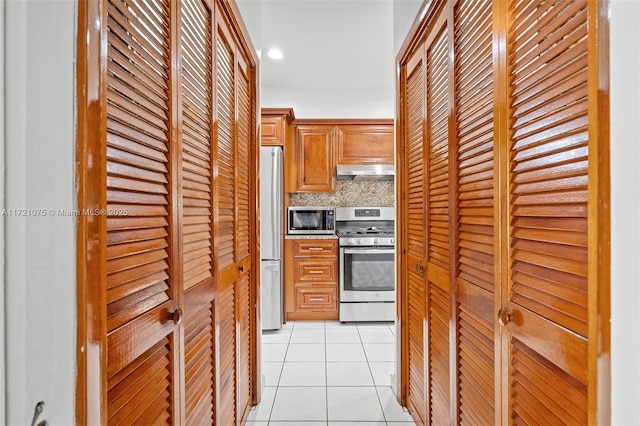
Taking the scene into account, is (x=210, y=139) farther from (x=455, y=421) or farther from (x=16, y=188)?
(x=455, y=421)

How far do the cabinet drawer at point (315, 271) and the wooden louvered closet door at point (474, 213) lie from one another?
2.33 meters

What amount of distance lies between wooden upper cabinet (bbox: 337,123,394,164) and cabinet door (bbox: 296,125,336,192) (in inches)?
4.7

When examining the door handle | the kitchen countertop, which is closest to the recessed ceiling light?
the kitchen countertop

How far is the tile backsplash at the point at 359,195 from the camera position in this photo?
13.4ft

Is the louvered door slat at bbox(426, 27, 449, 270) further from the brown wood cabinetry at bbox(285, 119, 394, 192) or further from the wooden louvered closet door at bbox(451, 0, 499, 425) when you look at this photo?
the brown wood cabinetry at bbox(285, 119, 394, 192)

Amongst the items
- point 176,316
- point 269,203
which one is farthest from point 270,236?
point 176,316

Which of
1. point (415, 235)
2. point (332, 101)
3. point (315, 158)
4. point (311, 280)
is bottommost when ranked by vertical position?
point (311, 280)

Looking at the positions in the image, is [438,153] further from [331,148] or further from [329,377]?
[331,148]

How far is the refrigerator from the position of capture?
3330 millimetres

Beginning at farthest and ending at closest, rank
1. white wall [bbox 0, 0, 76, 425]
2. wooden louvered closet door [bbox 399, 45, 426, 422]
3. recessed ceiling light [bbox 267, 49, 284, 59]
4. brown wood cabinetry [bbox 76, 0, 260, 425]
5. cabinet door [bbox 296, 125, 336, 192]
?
cabinet door [bbox 296, 125, 336, 192], recessed ceiling light [bbox 267, 49, 284, 59], wooden louvered closet door [bbox 399, 45, 426, 422], brown wood cabinetry [bbox 76, 0, 260, 425], white wall [bbox 0, 0, 76, 425]

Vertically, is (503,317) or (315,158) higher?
(315,158)

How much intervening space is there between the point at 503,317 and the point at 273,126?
2929mm

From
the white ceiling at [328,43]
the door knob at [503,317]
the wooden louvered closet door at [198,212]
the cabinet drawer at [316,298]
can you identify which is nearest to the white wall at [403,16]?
the white ceiling at [328,43]

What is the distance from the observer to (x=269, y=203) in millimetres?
3332
